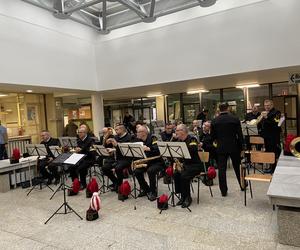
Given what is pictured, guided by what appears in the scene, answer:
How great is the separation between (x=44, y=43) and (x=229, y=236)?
6.63m

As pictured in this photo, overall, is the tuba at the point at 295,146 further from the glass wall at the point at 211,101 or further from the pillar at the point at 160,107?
the pillar at the point at 160,107

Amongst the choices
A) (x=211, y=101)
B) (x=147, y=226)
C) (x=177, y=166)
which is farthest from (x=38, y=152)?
(x=211, y=101)

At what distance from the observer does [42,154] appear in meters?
5.63

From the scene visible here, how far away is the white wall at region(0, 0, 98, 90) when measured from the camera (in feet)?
19.9

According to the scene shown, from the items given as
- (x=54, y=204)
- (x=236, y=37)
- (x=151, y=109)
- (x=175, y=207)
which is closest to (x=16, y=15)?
(x=54, y=204)

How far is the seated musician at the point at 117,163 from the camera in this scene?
4699 mm

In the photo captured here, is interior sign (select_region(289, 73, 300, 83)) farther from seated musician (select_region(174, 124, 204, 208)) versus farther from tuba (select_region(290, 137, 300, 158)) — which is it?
seated musician (select_region(174, 124, 204, 208))

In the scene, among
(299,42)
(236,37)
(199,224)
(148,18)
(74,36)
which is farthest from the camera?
(74,36)

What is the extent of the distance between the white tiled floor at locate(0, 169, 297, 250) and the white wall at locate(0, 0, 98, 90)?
355cm

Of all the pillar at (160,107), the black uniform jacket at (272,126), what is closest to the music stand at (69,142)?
the black uniform jacket at (272,126)

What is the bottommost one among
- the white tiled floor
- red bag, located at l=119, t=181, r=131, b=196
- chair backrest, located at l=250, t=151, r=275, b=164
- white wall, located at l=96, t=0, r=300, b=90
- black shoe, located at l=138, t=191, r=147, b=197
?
the white tiled floor

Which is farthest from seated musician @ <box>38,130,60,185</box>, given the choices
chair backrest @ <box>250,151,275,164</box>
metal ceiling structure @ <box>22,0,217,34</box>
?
chair backrest @ <box>250,151,275,164</box>

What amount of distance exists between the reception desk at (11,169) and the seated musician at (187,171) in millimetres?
3735

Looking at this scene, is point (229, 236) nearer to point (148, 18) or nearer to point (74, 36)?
point (148, 18)
